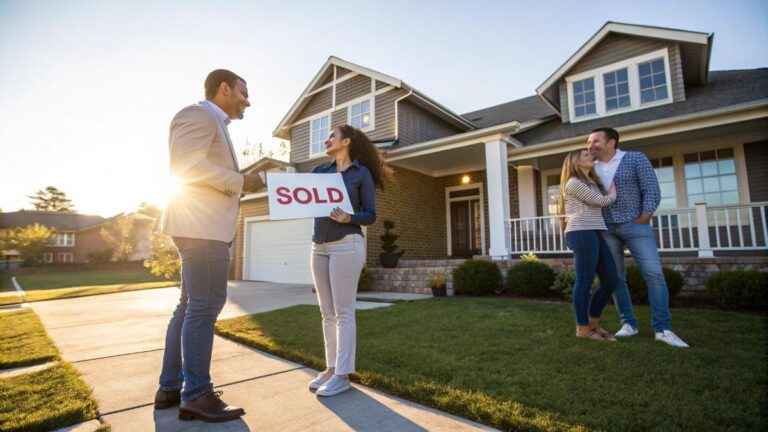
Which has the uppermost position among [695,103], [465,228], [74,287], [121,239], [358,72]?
[358,72]

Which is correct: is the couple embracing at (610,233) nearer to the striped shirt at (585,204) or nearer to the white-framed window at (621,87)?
the striped shirt at (585,204)

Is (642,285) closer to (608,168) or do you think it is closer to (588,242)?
(608,168)

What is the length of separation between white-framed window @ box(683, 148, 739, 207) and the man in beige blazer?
370 inches

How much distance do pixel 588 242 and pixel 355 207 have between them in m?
2.00

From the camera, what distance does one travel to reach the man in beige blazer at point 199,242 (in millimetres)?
1776

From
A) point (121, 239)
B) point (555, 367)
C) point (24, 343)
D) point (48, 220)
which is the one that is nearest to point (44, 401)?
point (24, 343)

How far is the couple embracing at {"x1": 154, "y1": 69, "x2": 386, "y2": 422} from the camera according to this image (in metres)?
1.79

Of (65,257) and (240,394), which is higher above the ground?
(65,257)

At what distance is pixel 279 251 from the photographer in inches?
442

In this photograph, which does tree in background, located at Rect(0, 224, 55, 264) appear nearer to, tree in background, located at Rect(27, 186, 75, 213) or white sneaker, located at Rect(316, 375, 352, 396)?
white sneaker, located at Rect(316, 375, 352, 396)

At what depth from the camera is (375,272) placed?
343 inches

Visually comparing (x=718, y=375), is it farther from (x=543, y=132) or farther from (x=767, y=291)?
(x=543, y=132)

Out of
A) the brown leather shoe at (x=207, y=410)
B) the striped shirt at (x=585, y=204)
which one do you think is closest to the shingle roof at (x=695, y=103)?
the striped shirt at (x=585, y=204)

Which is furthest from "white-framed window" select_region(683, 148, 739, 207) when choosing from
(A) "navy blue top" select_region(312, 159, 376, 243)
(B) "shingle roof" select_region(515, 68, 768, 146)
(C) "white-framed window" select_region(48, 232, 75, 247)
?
(C) "white-framed window" select_region(48, 232, 75, 247)
